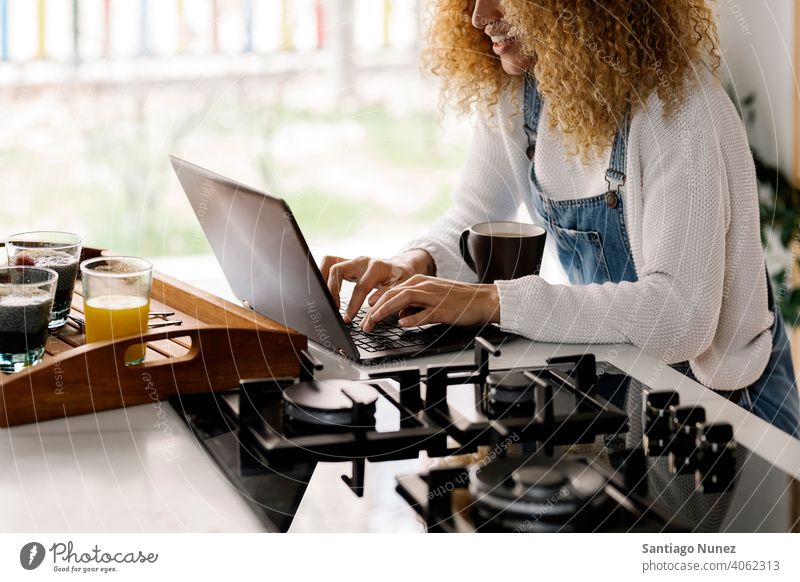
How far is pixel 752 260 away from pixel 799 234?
91 centimetres

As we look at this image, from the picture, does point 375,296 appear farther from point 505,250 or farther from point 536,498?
point 536,498

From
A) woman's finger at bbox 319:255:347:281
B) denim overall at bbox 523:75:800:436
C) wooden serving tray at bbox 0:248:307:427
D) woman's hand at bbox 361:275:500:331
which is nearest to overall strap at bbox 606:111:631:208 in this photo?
denim overall at bbox 523:75:800:436

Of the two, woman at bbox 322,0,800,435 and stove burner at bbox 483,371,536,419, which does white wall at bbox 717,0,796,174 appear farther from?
stove burner at bbox 483,371,536,419

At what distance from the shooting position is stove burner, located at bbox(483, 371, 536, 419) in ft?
2.69

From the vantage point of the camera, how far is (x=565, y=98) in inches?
47.8

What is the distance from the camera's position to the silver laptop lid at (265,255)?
3.06 feet

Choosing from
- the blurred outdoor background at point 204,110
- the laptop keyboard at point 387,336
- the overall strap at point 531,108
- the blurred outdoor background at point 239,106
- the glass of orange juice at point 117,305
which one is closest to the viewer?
the glass of orange juice at point 117,305

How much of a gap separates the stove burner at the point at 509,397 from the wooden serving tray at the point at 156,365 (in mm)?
214

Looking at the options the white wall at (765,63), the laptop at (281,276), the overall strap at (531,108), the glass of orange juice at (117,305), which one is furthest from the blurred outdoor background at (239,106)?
the glass of orange juice at (117,305)

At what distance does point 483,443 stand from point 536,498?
0.31 feet

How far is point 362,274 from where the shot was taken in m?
1.20

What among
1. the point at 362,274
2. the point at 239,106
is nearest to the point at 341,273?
the point at 362,274

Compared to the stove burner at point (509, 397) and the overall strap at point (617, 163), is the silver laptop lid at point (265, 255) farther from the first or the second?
the overall strap at point (617, 163)
